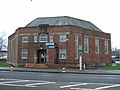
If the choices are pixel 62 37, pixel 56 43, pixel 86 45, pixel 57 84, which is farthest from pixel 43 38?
pixel 57 84

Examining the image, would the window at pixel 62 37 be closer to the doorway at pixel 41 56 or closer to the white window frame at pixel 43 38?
the white window frame at pixel 43 38

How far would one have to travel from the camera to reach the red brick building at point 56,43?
40125 mm

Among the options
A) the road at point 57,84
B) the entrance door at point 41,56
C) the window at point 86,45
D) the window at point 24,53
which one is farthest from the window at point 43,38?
the road at point 57,84

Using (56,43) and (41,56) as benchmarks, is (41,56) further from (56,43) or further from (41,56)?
(56,43)

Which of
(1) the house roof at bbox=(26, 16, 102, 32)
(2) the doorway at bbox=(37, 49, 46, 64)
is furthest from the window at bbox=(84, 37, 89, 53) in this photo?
(2) the doorway at bbox=(37, 49, 46, 64)

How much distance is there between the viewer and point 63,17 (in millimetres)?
46281

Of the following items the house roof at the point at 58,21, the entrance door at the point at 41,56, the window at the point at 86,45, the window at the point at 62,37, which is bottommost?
the entrance door at the point at 41,56

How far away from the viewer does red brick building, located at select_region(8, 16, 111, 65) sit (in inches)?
1580

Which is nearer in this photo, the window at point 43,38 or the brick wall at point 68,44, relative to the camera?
the brick wall at point 68,44

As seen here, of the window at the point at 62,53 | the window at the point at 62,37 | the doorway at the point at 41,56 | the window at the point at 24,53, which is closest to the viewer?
the window at the point at 62,53

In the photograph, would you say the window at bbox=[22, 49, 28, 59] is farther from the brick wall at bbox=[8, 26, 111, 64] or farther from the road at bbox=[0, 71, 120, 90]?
the road at bbox=[0, 71, 120, 90]

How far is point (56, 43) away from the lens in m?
40.8

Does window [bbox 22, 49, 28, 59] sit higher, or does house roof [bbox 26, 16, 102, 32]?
house roof [bbox 26, 16, 102, 32]

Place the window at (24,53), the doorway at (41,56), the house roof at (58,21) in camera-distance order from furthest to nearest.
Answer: the house roof at (58,21), the window at (24,53), the doorway at (41,56)
